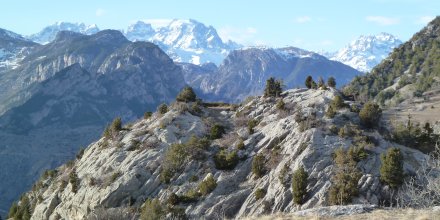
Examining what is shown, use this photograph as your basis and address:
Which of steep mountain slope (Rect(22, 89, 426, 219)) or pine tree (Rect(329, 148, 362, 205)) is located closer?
pine tree (Rect(329, 148, 362, 205))

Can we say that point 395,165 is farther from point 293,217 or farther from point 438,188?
point 293,217

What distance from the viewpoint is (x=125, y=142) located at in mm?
58750

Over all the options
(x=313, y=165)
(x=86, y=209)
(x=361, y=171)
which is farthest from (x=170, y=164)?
(x=361, y=171)

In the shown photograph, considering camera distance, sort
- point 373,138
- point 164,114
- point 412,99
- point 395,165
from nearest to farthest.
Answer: point 395,165 < point 373,138 < point 164,114 < point 412,99

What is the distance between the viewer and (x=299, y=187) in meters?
42.5

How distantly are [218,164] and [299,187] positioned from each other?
417 inches

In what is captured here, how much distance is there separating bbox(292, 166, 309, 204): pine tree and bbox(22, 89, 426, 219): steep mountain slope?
0.56 meters

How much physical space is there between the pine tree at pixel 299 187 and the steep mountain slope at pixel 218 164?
1.83ft

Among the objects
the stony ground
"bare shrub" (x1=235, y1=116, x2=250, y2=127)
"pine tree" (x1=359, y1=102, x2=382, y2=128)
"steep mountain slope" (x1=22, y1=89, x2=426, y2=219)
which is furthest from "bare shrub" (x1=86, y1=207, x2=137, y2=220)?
"pine tree" (x1=359, y1=102, x2=382, y2=128)

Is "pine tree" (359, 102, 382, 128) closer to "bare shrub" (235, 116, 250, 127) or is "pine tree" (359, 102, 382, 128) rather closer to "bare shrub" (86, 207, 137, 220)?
"bare shrub" (235, 116, 250, 127)

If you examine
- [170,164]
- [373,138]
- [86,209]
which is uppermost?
[373,138]

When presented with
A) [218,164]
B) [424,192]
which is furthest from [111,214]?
[424,192]

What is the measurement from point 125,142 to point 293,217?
1375 inches

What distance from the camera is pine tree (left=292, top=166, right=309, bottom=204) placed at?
139 feet
